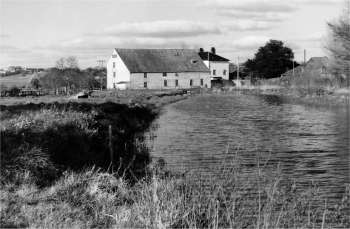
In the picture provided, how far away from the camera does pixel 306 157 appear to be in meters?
19.6

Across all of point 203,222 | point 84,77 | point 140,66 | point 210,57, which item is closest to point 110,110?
point 203,222

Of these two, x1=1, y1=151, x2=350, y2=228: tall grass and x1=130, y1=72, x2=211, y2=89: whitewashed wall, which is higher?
x1=130, y1=72, x2=211, y2=89: whitewashed wall

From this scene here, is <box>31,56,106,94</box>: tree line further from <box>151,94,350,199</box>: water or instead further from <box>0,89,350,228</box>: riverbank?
<box>0,89,350,228</box>: riverbank

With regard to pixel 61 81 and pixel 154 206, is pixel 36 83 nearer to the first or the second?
pixel 61 81

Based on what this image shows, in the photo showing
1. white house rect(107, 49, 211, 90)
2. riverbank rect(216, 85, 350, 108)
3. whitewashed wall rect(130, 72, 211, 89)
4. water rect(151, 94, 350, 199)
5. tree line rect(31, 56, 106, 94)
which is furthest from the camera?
white house rect(107, 49, 211, 90)

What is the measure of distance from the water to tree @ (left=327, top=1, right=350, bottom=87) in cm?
1808

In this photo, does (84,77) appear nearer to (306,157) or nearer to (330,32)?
(330,32)

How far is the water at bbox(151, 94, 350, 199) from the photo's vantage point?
1703cm

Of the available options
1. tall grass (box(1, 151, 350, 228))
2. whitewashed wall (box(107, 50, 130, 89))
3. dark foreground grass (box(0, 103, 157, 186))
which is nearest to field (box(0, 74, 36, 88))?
whitewashed wall (box(107, 50, 130, 89))

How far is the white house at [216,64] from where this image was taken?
11051cm

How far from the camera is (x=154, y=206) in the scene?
32.8 feet

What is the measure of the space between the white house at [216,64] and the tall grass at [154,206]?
97415mm

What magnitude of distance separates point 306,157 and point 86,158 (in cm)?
814

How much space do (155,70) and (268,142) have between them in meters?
70.0
